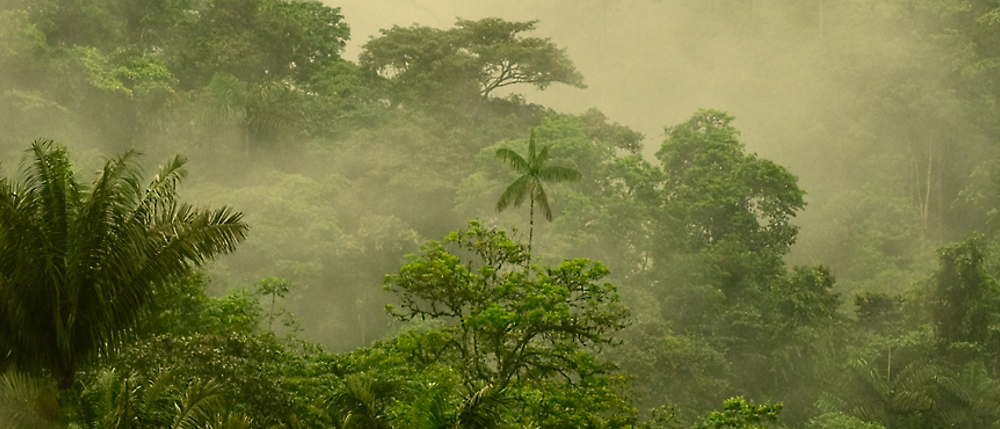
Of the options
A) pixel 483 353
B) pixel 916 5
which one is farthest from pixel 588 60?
pixel 483 353

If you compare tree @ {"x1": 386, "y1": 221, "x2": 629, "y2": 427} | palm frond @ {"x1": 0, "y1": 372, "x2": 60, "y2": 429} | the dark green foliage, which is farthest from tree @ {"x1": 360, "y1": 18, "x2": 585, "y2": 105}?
palm frond @ {"x1": 0, "y1": 372, "x2": 60, "y2": 429}

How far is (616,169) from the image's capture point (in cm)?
4997

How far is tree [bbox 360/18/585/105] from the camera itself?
52.4 meters

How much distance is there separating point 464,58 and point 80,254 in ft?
132

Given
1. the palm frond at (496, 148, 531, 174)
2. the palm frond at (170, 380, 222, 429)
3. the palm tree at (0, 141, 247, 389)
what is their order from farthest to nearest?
the palm frond at (496, 148, 531, 174) < the palm frond at (170, 380, 222, 429) < the palm tree at (0, 141, 247, 389)

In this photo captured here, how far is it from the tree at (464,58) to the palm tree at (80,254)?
129 ft

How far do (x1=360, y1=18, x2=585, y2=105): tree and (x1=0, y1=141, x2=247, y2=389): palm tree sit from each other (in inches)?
1543

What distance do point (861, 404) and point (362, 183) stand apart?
849 inches

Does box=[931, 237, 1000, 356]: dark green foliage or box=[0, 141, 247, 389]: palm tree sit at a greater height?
box=[931, 237, 1000, 356]: dark green foliage

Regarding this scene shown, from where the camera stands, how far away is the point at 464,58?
5259cm

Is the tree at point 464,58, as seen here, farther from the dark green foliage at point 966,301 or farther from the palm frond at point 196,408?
the palm frond at point 196,408

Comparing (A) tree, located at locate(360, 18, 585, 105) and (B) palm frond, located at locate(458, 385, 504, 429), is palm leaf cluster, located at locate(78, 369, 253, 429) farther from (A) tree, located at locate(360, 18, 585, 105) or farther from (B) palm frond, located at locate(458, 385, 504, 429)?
(A) tree, located at locate(360, 18, 585, 105)

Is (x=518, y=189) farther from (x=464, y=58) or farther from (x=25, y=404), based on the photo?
(x=464, y=58)

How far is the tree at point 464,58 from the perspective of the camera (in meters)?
52.4
